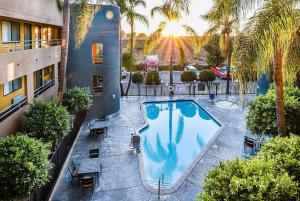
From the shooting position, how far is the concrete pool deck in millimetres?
11141

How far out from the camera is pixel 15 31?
14523mm

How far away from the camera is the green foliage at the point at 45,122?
1220 centimetres

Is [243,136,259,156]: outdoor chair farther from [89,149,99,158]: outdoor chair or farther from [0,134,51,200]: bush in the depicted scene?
[0,134,51,200]: bush

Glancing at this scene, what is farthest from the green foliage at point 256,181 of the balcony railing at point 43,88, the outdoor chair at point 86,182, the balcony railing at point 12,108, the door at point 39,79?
the door at point 39,79

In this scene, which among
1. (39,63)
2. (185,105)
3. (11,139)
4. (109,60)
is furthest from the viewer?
(185,105)

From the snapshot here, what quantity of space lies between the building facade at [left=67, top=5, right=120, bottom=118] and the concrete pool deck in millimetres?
1686

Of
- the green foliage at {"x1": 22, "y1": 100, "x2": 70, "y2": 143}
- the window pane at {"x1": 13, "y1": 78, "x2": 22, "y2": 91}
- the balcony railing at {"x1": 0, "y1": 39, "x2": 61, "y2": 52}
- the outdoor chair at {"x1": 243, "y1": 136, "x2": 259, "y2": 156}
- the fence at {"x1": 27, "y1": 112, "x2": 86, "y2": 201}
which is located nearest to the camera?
the fence at {"x1": 27, "y1": 112, "x2": 86, "y2": 201}

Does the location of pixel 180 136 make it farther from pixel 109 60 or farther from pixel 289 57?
pixel 289 57

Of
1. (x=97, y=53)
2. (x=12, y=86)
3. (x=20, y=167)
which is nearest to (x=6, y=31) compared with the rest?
(x=12, y=86)

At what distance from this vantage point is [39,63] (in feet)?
49.9

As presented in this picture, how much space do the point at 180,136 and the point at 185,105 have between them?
694 centimetres

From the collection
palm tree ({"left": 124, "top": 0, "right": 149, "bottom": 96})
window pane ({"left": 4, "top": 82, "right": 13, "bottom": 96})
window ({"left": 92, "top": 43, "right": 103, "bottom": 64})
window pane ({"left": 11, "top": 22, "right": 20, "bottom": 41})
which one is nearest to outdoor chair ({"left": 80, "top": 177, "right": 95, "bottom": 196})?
window pane ({"left": 4, "top": 82, "right": 13, "bottom": 96})

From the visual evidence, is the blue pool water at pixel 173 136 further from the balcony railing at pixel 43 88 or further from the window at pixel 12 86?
the window at pixel 12 86

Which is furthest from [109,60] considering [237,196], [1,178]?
[237,196]
